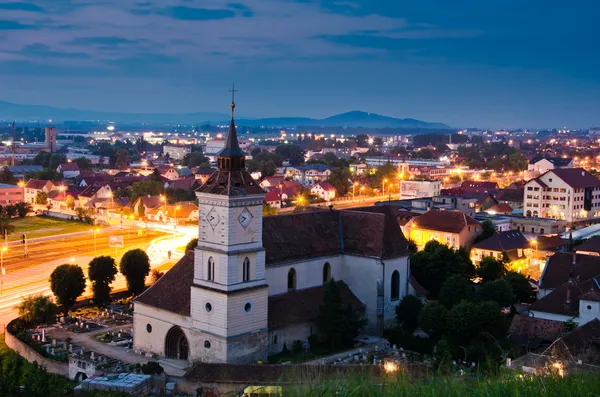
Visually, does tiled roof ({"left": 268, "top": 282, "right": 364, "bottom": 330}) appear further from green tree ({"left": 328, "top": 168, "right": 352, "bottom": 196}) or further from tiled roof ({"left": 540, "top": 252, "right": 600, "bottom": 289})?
green tree ({"left": 328, "top": 168, "right": 352, "bottom": 196})

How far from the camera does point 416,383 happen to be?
10812 mm

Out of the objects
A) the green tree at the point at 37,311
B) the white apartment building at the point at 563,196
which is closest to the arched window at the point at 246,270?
the green tree at the point at 37,311

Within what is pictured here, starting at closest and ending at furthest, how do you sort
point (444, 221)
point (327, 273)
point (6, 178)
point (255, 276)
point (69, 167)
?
point (255, 276), point (327, 273), point (444, 221), point (6, 178), point (69, 167)

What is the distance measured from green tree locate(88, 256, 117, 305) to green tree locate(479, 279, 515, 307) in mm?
23063

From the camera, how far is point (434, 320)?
3841cm

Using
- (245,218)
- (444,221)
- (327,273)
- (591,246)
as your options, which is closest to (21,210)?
(444,221)

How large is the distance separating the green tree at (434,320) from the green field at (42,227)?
49563mm

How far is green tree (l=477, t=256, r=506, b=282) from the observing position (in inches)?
2041

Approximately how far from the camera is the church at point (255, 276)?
35062 millimetres

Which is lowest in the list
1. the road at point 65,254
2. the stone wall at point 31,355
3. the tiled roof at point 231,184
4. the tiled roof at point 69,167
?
the stone wall at point 31,355

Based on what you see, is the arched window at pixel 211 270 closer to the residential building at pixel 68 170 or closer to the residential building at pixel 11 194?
the residential building at pixel 11 194

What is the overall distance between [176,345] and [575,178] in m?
62.9

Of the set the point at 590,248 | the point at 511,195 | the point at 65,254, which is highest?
the point at 511,195

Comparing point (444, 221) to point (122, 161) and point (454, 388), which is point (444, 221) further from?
point (122, 161)
